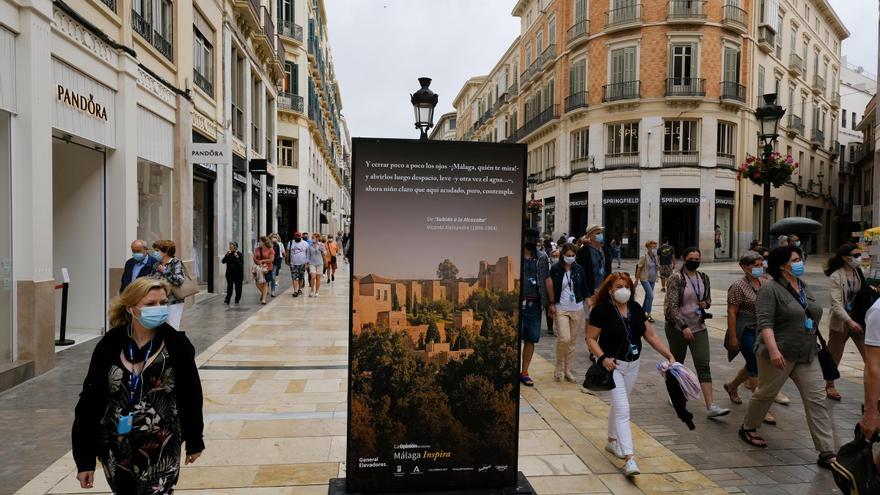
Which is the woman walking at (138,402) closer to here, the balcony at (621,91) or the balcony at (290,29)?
the balcony at (290,29)

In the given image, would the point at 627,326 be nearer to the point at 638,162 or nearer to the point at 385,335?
the point at 385,335

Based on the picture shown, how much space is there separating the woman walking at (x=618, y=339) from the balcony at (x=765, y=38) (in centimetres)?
3564

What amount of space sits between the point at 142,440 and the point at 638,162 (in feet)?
107

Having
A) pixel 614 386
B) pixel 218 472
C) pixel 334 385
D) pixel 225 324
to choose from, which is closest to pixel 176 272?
pixel 334 385

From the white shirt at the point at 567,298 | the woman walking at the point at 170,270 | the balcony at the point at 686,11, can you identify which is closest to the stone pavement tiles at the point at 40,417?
the woman walking at the point at 170,270

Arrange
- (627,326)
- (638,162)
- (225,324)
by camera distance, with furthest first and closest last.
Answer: (638,162), (225,324), (627,326)

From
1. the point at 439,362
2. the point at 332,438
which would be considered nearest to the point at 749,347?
the point at 439,362

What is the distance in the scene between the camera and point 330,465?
4.38 meters

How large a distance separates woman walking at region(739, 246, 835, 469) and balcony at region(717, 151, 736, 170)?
30429 millimetres

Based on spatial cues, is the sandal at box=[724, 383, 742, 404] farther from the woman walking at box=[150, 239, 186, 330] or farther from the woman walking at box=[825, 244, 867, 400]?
the woman walking at box=[150, 239, 186, 330]

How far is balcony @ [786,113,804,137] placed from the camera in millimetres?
39062

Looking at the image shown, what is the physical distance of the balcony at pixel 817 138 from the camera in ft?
143

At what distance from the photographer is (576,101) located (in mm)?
35125

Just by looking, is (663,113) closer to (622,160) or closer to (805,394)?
(622,160)
